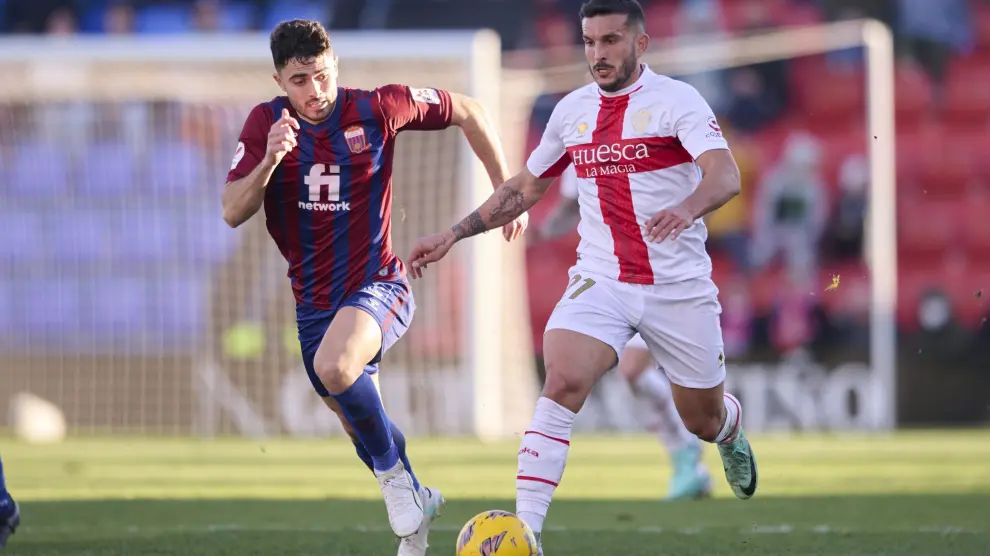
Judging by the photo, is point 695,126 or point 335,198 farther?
point 335,198

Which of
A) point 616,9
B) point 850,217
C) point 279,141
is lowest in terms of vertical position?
point 850,217

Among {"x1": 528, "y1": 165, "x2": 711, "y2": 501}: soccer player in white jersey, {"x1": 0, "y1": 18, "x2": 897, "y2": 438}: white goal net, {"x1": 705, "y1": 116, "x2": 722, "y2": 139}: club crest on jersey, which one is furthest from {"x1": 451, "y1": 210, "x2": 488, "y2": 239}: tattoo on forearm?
{"x1": 0, "y1": 18, "x2": 897, "y2": 438}: white goal net

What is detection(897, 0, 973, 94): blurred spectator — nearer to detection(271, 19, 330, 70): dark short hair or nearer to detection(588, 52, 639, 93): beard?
detection(588, 52, 639, 93): beard

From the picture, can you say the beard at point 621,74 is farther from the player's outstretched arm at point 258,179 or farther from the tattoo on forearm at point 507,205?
the player's outstretched arm at point 258,179

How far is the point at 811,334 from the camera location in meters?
16.1

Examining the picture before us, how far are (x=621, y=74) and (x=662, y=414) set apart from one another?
3.63 meters

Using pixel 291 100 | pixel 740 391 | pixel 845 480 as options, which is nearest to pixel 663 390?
pixel 845 480

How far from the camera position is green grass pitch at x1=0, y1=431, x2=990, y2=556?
20.6 feet

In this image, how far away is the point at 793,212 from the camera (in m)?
16.6

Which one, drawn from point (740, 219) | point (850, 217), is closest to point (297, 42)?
point (740, 219)

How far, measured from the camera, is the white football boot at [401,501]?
5.54 meters

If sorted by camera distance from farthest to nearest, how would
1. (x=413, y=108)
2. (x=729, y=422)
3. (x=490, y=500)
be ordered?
(x=490, y=500)
(x=413, y=108)
(x=729, y=422)

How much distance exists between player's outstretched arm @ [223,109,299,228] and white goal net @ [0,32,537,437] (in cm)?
905

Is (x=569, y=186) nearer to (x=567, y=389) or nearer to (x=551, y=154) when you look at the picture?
(x=551, y=154)
